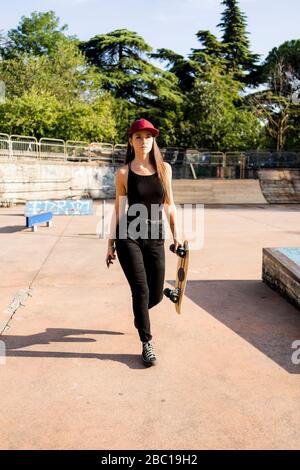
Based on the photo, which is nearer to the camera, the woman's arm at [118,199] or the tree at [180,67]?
the woman's arm at [118,199]

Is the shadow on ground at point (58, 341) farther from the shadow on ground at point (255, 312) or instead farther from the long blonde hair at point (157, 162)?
the long blonde hair at point (157, 162)

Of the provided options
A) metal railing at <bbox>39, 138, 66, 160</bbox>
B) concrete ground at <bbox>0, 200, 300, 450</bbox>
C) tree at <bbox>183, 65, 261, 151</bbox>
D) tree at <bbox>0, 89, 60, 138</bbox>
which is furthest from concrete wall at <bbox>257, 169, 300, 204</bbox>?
concrete ground at <bbox>0, 200, 300, 450</bbox>

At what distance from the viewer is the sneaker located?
11.4 feet

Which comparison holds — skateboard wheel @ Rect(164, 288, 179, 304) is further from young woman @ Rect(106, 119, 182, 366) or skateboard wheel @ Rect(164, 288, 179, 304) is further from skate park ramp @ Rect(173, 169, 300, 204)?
skate park ramp @ Rect(173, 169, 300, 204)

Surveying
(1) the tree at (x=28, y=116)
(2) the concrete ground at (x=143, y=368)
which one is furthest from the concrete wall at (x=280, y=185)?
(2) the concrete ground at (x=143, y=368)

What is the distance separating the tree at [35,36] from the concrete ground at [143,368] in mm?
49458

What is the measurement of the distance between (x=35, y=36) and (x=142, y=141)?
52631mm

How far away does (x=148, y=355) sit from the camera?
3.51 meters

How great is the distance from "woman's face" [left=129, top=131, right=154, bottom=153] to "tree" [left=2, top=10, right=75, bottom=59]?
51.2 metres

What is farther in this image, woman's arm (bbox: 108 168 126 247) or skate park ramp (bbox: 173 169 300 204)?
skate park ramp (bbox: 173 169 300 204)

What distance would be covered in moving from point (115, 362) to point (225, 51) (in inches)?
1936

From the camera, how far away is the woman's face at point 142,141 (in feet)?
11.6

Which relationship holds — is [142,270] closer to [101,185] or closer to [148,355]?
[148,355]

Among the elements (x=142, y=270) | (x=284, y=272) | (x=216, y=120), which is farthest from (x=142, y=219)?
(x=216, y=120)
